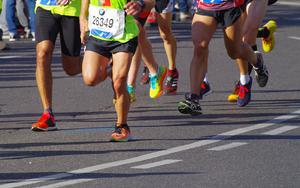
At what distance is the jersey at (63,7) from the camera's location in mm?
10875

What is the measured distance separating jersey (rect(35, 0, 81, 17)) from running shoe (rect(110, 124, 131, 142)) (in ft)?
4.24

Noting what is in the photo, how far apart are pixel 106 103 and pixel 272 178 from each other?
4618mm

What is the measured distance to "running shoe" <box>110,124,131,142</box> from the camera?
10273 mm

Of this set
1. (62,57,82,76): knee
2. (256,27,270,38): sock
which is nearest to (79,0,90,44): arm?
(62,57,82,76): knee

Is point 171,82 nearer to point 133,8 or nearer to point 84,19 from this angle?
point 84,19

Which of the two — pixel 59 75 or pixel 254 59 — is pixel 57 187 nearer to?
pixel 254 59

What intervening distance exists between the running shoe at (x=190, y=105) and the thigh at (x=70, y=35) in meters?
1.29

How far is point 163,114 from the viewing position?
475 inches

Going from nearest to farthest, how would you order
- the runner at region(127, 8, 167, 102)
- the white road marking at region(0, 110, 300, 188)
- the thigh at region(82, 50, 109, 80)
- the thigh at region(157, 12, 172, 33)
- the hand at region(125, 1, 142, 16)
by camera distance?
the white road marking at region(0, 110, 300, 188)
the hand at region(125, 1, 142, 16)
the thigh at region(82, 50, 109, 80)
the runner at region(127, 8, 167, 102)
the thigh at region(157, 12, 172, 33)

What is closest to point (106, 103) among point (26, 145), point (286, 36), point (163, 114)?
point (163, 114)

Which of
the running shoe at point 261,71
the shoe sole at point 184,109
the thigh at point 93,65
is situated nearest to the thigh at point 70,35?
the thigh at point 93,65

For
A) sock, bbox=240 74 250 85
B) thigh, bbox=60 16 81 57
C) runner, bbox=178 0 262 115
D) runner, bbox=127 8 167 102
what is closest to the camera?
thigh, bbox=60 16 81 57

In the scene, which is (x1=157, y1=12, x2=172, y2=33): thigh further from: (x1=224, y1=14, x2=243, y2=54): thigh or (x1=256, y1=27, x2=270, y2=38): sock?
(x1=224, y1=14, x2=243, y2=54): thigh

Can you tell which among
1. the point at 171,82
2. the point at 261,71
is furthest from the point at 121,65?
the point at 171,82
